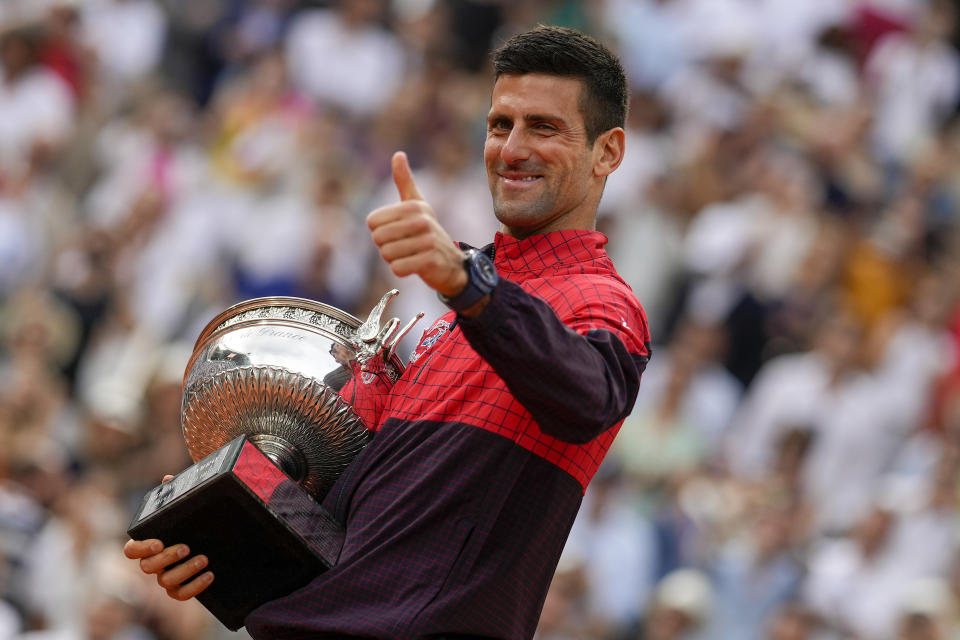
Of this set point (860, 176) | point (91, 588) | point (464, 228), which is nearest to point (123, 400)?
point (91, 588)

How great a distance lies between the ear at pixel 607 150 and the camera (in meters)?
3.04

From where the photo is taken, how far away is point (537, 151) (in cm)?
295

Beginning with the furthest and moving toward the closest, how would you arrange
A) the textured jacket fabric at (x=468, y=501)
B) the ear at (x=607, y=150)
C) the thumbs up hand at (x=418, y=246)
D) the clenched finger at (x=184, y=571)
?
1. the ear at (x=607, y=150)
2. the clenched finger at (x=184, y=571)
3. the textured jacket fabric at (x=468, y=501)
4. the thumbs up hand at (x=418, y=246)

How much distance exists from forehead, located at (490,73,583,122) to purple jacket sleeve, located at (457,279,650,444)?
59cm

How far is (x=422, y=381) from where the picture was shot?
9.77 feet

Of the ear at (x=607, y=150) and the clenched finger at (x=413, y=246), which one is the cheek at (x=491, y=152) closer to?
the ear at (x=607, y=150)

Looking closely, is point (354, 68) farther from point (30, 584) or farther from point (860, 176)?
point (30, 584)

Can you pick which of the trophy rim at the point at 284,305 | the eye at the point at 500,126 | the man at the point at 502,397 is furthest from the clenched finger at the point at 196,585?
the eye at the point at 500,126

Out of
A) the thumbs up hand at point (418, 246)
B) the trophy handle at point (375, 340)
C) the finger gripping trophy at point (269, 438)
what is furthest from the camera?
the trophy handle at point (375, 340)

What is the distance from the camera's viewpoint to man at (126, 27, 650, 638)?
2.45m

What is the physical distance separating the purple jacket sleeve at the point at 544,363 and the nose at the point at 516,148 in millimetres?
530

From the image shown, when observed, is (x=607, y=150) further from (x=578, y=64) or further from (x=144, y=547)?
(x=144, y=547)

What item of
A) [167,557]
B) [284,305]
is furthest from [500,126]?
[167,557]

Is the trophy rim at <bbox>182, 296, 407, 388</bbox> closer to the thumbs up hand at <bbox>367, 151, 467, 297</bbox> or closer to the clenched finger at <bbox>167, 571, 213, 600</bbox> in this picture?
the clenched finger at <bbox>167, 571, 213, 600</bbox>
